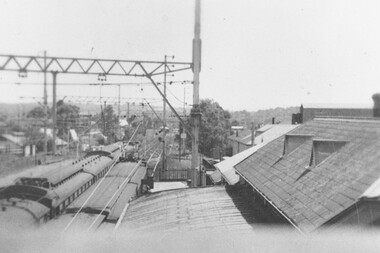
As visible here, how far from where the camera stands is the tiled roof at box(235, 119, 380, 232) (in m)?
6.77

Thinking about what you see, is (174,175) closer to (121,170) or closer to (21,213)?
(121,170)

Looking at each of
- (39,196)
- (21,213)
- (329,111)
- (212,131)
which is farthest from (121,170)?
(212,131)

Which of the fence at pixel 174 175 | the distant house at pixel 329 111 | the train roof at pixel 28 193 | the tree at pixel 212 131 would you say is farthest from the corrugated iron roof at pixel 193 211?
the tree at pixel 212 131

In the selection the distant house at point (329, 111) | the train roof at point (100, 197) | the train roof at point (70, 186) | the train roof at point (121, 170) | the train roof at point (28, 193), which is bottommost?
the train roof at point (121, 170)

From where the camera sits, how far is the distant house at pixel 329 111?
3850 centimetres

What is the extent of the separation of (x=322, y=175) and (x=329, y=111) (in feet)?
116

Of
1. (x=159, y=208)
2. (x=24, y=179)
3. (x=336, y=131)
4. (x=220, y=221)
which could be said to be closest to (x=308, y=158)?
(x=336, y=131)

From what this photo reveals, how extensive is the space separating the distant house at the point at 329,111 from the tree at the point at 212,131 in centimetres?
1544

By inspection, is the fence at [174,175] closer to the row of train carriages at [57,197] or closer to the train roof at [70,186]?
the row of train carriages at [57,197]

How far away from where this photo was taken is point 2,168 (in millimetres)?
19156

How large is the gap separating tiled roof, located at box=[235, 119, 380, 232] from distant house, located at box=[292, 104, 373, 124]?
88.2 ft

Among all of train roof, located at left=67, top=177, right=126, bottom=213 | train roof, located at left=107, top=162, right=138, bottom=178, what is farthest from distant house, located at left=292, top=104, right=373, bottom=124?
train roof, located at left=67, top=177, right=126, bottom=213

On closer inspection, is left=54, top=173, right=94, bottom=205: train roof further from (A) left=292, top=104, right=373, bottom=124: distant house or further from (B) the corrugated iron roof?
(A) left=292, top=104, right=373, bottom=124: distant house

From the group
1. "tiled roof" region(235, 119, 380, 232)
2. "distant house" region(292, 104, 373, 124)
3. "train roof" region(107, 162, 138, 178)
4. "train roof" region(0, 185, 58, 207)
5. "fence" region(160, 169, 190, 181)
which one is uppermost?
"distant house" region(292, 104, 373, 124)
